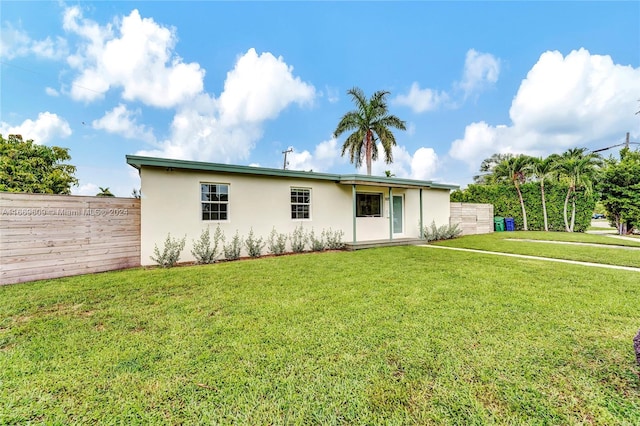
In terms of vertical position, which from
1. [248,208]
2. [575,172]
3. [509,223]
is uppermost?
[575,172]

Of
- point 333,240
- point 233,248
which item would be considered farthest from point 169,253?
point 333,240

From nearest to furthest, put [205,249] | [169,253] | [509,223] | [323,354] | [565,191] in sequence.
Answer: [323,354], [169,253], [205,249], [565,191], [509,223]

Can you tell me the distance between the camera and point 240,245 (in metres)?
8.76

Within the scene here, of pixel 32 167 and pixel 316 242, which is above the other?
pixel 32 167

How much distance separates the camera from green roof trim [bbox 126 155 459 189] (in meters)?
7.20

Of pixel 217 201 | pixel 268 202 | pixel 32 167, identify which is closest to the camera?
pixel 217 201

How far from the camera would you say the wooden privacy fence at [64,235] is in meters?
5.55

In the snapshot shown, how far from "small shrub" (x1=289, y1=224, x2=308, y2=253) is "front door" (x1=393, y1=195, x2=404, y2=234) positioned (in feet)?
16.5

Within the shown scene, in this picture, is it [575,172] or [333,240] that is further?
[575,172]

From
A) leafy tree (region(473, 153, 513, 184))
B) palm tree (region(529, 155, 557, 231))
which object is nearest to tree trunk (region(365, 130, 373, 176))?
palm tree (region(529, 155, 557, 231))

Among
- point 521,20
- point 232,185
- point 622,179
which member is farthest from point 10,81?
point 622,179

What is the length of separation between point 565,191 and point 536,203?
177 centimetres

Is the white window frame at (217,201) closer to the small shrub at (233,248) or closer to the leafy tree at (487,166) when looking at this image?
the small shrub at (233,248)

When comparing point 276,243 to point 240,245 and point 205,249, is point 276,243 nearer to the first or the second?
point 240,245
